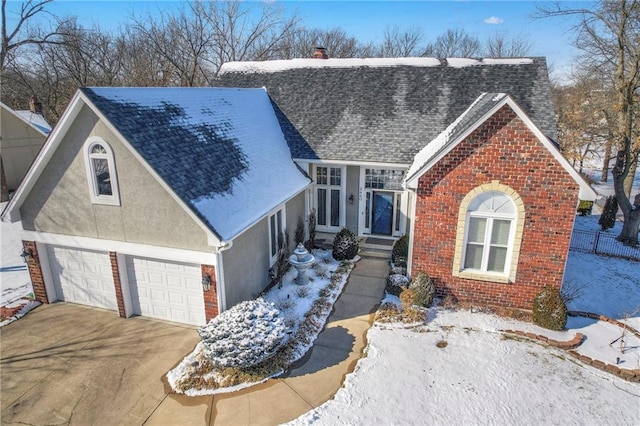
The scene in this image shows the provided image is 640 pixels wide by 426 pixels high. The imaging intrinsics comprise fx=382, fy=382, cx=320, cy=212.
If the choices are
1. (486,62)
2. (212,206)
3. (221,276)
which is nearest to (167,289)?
(221,276)

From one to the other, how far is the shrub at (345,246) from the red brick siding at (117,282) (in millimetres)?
7224

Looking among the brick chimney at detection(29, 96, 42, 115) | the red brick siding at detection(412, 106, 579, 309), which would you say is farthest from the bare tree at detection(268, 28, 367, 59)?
the red brick siding at detection(412, 106, 579, 309)

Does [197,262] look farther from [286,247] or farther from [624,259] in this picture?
[624,259]

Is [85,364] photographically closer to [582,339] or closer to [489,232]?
[489,232]

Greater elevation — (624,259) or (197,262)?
(197,262)

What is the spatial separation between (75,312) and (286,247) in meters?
6.66

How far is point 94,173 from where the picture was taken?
9.72 metres

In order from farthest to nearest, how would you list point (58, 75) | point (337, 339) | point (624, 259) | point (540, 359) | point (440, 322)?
point (58, 75) → point (624, 259) → point (440, 322) → point (337, 339) → point (540, 359)

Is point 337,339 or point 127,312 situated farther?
point 127,312

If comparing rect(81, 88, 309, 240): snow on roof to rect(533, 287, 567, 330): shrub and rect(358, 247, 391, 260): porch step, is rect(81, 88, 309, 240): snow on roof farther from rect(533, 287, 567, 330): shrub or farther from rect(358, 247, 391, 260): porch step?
rect(533, 287, 567, 330): shrub

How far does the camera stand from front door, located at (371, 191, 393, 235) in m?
15.9

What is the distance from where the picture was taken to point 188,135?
424 inches

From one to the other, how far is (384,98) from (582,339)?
37.9ft

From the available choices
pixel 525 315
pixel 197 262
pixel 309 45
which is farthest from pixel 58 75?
pixel 525 315
